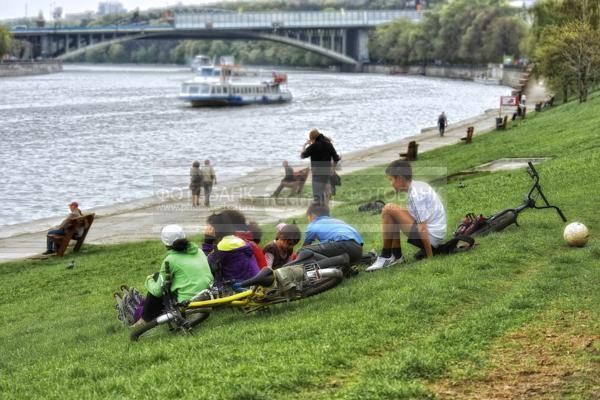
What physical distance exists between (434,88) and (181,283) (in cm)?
10892

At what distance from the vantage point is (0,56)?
151m

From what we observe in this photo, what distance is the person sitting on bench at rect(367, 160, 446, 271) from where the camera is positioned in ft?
34.3

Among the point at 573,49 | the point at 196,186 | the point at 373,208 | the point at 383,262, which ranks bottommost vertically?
the point at 196,186

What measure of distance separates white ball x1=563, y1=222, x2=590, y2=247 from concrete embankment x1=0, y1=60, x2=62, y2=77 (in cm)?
14404

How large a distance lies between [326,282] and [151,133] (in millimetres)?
52146

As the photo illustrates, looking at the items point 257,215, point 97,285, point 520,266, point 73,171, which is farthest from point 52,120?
point 520,266

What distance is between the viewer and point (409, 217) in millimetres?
10602

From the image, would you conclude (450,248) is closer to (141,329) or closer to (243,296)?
(243,296)

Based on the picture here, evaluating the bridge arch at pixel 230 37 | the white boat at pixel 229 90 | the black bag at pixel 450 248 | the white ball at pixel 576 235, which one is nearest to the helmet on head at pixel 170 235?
the black bag at pixel 450 248

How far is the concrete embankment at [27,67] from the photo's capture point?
14950 centimetres

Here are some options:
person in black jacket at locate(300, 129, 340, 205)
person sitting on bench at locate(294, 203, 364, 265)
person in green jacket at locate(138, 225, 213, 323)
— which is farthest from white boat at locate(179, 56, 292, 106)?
person in green jacket at locate(138, 225, 213, 323)

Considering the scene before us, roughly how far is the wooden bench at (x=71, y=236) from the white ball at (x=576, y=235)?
9667 millimetres

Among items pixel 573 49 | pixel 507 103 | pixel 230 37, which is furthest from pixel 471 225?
pixel 230 37

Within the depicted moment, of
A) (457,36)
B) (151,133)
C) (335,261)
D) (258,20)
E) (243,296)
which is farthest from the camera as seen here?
(258,20)
